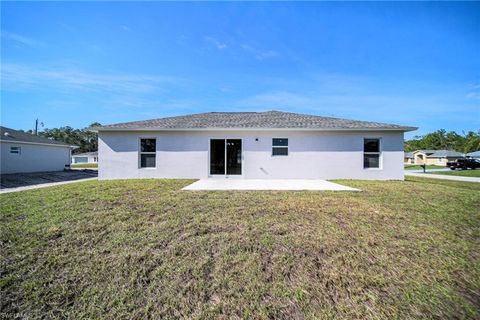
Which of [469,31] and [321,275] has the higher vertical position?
[469,31]

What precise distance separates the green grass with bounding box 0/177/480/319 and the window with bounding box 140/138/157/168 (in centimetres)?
613

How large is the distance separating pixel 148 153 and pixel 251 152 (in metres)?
5.67

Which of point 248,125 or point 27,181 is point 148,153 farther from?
point 27,181

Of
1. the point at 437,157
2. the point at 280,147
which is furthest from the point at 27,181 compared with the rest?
the point at 437,157

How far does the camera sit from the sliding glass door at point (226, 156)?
469 inches

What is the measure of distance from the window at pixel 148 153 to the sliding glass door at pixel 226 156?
10.5 ft

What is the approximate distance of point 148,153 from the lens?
39.6ft

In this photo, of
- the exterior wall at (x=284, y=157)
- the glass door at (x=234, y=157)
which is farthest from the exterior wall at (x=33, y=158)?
the glass door at (x=234, y=157)

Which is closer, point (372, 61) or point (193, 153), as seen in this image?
point (193, 153)

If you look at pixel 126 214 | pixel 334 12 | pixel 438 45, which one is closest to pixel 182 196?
pixel 126 214

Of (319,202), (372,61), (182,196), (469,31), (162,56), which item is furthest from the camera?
(372,61)

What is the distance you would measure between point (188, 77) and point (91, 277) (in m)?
13.9

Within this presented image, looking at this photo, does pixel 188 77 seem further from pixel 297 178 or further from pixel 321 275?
pixel 321 275

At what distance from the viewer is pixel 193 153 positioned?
11.9 m
